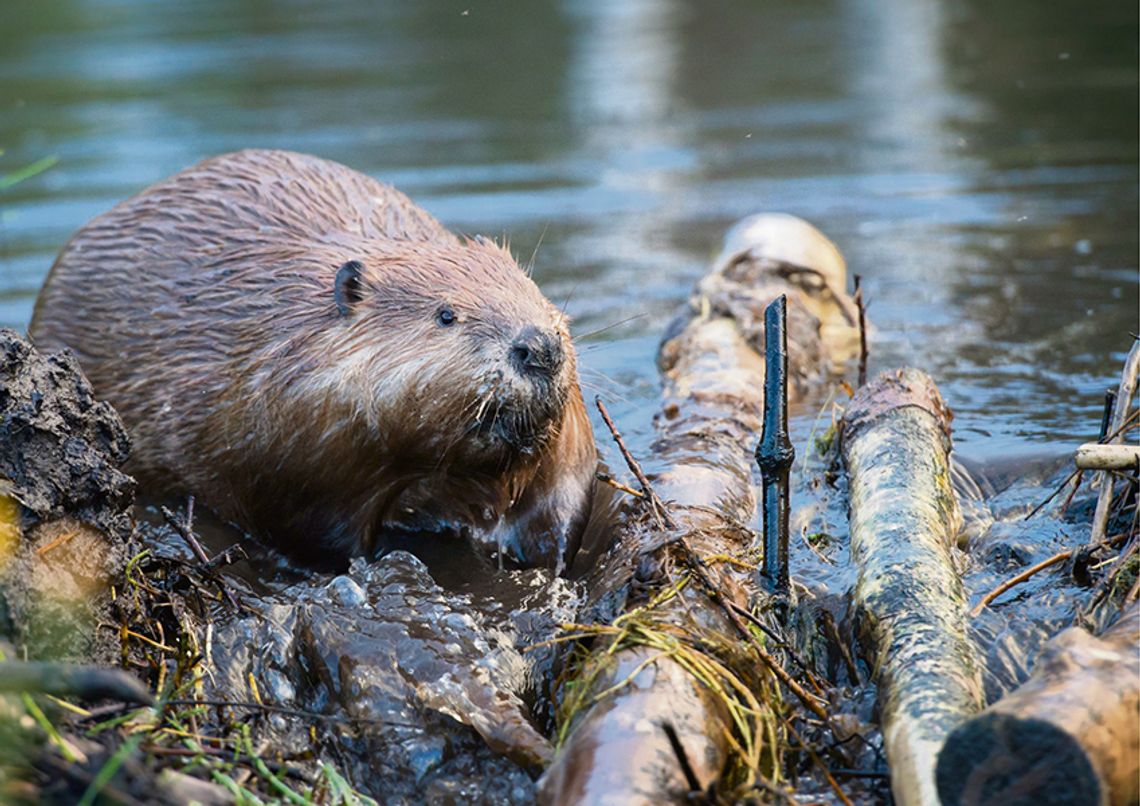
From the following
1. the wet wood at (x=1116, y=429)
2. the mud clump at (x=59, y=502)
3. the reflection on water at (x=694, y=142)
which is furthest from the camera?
the reflection on water at (x=694, y=142)

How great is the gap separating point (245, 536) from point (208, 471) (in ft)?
0.66

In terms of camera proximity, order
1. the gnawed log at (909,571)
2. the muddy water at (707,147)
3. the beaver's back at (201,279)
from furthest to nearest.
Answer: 1. the muddy water at (707,147)
2. the beaver's back at (201,279)
3. the gnawed log at (909,571)

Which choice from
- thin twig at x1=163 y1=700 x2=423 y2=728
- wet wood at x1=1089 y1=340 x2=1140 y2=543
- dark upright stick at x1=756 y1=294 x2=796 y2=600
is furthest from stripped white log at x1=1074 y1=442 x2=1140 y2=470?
thin twig at x1=163 y1=700 x2=423 y2=728

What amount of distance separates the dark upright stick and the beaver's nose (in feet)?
1.83

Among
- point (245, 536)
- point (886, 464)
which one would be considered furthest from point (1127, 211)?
point (245, 536)

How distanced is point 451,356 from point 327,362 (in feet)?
1.21

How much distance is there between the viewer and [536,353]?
3.31 metres

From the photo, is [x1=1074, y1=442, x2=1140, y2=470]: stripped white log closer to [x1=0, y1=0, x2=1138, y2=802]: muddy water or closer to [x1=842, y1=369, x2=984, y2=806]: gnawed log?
[x1=842, y1=369, x2=984, y2=806]: gnawed log

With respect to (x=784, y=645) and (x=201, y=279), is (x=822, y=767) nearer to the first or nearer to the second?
(x=784, y=645)

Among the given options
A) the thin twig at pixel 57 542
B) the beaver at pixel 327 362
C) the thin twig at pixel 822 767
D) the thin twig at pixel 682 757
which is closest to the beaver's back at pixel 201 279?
the beaver at pixel 327 362

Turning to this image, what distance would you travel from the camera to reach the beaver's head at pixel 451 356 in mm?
3344

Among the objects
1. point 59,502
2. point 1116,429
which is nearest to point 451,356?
point 59,502

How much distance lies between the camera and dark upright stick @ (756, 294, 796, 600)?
285 centimetres

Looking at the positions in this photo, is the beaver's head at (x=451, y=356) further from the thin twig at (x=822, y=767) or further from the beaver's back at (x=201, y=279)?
the thin twig at (x=822, y=767)
